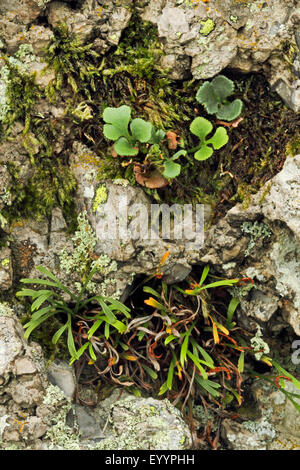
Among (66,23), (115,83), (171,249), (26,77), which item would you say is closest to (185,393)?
(171,249)

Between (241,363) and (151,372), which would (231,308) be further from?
(151,372)

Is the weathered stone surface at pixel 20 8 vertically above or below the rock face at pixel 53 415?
above

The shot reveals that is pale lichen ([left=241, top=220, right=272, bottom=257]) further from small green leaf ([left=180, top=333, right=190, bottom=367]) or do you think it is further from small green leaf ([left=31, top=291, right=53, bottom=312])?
small green leaf ([left=31, top=291, right=53, bottom=312])

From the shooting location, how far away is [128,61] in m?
2.55

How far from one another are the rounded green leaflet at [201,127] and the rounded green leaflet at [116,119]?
40 centimetres

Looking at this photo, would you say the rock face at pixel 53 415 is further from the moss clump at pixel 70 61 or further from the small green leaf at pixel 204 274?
the moss clump at pixel 70 61

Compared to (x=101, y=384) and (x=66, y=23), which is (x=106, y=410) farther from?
(x=66, y=23)

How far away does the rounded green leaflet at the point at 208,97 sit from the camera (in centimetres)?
248

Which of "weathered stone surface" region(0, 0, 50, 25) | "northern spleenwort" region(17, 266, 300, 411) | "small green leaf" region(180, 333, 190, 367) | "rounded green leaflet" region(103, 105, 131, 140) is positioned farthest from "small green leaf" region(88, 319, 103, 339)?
"weathered stone surface" region(0, 0, 50, 25)

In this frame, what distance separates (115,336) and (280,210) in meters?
1.25

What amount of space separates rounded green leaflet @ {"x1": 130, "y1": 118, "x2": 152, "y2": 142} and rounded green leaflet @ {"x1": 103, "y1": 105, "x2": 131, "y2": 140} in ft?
0.14

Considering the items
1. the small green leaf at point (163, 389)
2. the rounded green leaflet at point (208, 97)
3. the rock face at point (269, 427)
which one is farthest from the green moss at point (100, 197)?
the rock face at point (269, 427)

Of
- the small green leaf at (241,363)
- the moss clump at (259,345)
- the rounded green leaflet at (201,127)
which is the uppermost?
the rounded green leaflet at (201,127)

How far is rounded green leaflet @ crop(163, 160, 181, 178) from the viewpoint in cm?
242
